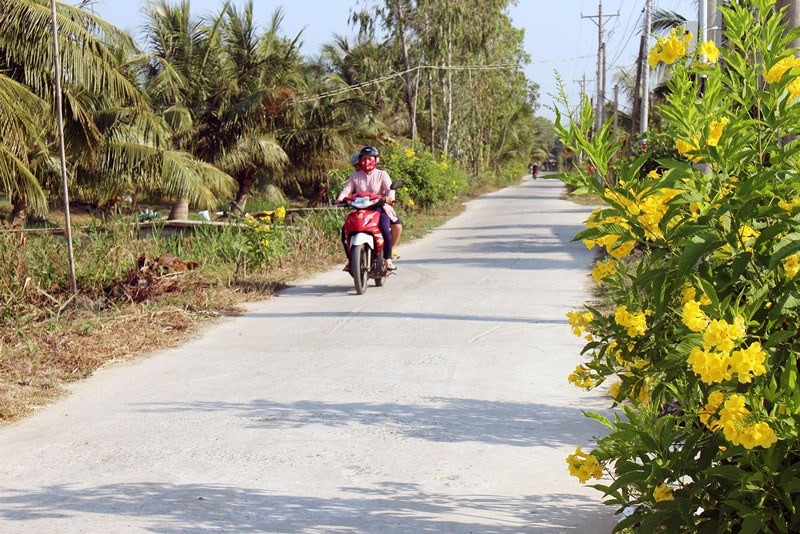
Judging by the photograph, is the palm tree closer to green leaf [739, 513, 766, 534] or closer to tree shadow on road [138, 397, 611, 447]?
tree shadow on road [138, 397, 611, 447]

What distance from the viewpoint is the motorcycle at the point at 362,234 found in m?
9.89

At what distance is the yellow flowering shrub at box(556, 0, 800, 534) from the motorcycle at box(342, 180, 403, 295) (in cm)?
707

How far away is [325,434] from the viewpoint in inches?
194

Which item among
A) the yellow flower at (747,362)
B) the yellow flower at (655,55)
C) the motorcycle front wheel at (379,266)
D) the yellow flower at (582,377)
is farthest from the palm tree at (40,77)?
the yellow flower at (747,362)

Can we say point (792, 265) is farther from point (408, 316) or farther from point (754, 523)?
point (408, 316)

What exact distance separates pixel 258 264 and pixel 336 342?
3.75 meters

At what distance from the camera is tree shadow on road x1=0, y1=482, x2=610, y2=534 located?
3.63 meters

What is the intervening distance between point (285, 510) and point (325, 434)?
3.62 ft

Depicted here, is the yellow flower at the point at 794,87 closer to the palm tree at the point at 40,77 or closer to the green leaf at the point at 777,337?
the green leaf at the point at 777,337

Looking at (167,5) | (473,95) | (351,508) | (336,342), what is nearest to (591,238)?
(351,508)

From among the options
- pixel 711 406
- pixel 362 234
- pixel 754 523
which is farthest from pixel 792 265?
pixel 362 234

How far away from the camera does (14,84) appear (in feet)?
36.8

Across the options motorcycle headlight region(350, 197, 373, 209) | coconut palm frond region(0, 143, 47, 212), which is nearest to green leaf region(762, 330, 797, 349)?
motorcycle headlight region(350, 197, 373, 209)

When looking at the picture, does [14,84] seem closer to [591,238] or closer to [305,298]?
[305,298]
